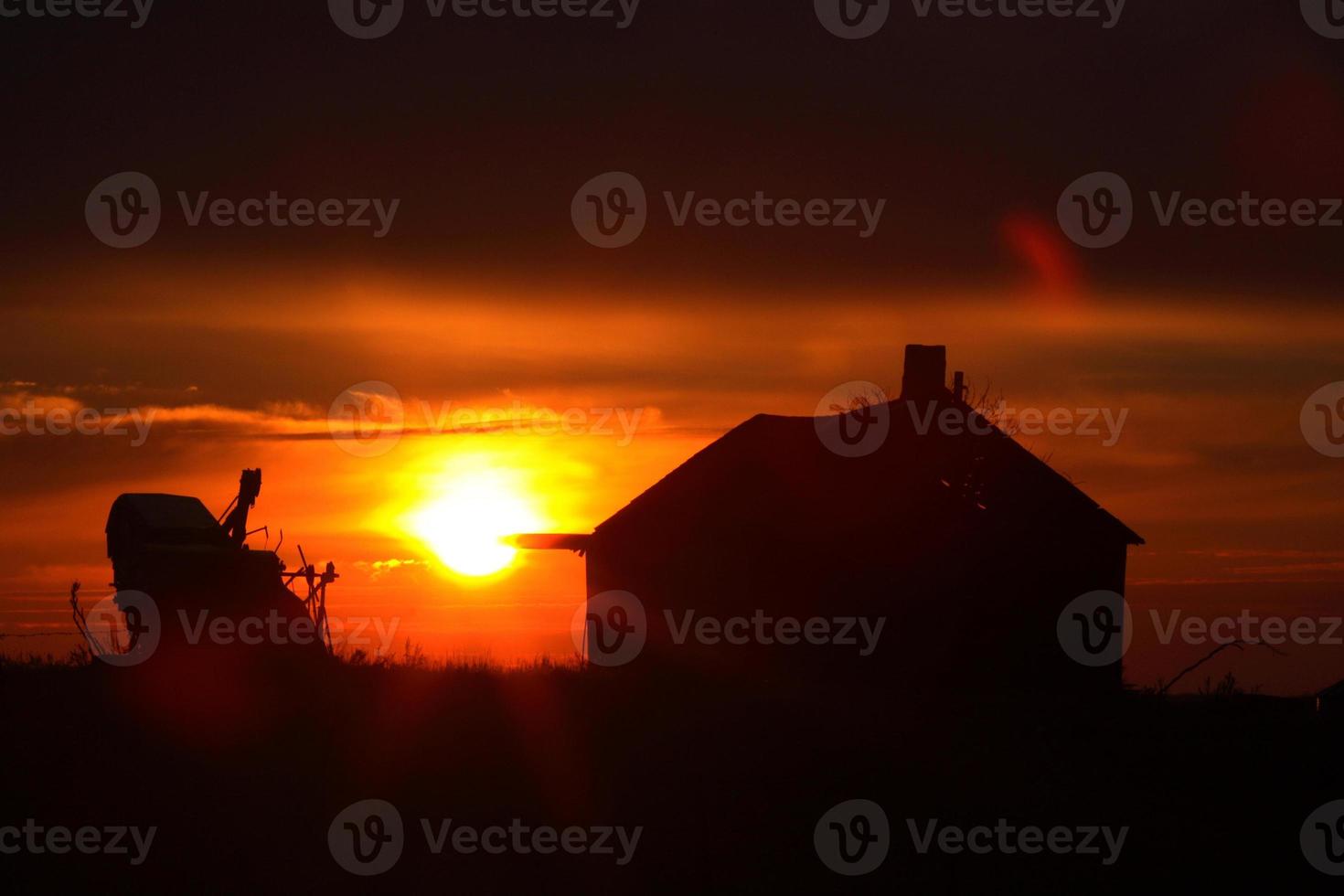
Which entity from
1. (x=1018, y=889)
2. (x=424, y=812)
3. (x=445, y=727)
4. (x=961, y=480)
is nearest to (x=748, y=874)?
(x=1018, y=889)

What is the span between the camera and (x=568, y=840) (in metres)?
18.8

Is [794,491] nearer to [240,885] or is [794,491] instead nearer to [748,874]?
[748,874]

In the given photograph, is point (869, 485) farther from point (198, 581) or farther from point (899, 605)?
point (198, 581)

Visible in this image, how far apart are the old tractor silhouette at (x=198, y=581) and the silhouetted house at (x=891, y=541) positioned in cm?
866

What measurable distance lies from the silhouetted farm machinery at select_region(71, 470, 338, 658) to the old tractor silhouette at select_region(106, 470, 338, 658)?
0.02 metres

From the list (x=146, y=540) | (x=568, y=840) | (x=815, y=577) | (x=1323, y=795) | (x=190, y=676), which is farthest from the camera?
(x=815, y=577)

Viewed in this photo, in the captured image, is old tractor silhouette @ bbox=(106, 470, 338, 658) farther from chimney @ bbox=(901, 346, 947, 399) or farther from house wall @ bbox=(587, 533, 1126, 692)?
chimney @ bbox=(901, 346, 947, 399)

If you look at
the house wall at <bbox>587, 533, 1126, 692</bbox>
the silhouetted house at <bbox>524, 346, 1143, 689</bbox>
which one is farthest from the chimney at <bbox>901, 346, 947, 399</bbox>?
the house wall at <bbox>587, 533, 1126, 692</bbox>

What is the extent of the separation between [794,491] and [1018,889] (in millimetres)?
17283

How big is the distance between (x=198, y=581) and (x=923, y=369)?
18659mm

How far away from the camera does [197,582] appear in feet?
90.9

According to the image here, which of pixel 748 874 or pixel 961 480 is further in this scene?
pixel 961 480

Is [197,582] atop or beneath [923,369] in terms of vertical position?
beneath

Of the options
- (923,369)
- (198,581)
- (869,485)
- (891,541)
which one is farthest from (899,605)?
(198,581)
